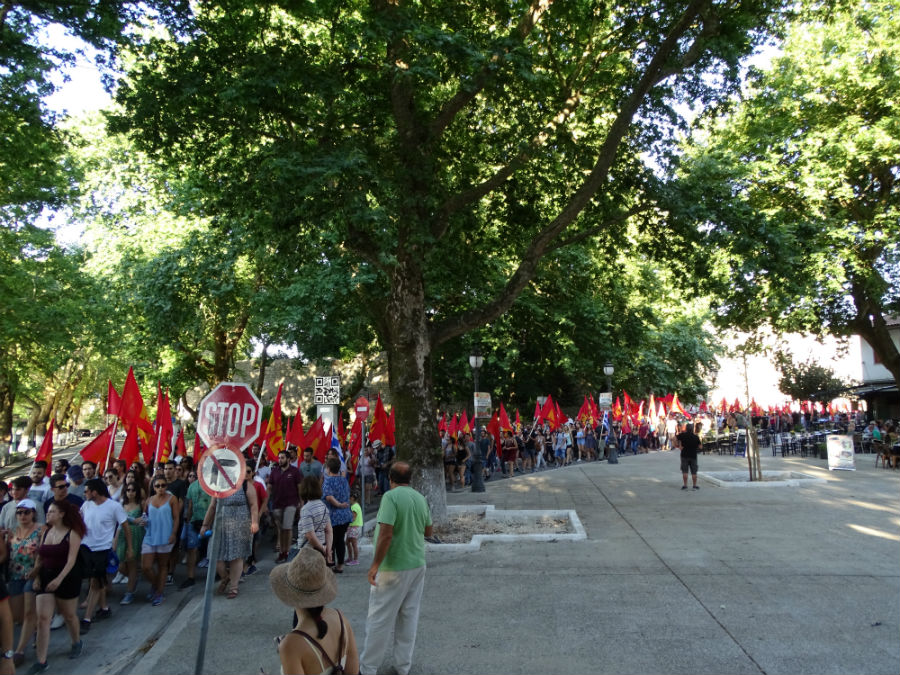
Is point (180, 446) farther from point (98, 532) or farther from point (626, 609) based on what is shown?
point (626, 609)

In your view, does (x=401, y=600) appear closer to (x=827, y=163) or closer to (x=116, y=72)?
(x=116, y=72)

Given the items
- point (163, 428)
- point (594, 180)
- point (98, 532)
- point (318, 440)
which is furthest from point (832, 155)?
point (98, 532)

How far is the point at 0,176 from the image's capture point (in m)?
13.5

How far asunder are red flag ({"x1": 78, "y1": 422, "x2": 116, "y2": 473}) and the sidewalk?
4293 mm

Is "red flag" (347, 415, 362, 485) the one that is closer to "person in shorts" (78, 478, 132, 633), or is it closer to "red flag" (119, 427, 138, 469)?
"red flag" (119, 427, 138, 469)

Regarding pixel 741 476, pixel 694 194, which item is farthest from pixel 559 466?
pixel 694 194

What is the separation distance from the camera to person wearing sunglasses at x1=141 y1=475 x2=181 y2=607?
8117 mm

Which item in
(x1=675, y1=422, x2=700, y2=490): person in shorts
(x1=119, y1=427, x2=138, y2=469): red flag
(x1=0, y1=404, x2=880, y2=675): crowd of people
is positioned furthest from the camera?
(x1=675, y1=422, x2=700, y2=490): person in shorts

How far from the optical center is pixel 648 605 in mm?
6918

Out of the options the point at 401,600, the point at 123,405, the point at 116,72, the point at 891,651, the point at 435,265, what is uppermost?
the point at 116,72

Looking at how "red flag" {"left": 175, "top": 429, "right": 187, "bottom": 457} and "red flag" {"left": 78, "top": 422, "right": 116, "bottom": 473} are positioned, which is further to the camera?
"red flag" {"left": 175, "top": 429, "right": 187, "bottom": 457}

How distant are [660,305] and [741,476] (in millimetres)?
20107

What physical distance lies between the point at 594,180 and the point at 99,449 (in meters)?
9.84

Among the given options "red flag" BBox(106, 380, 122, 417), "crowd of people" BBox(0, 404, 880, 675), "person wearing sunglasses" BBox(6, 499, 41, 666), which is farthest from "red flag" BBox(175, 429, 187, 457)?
"person wearing sunglasses" BBox(6, 499, 41, 666)
